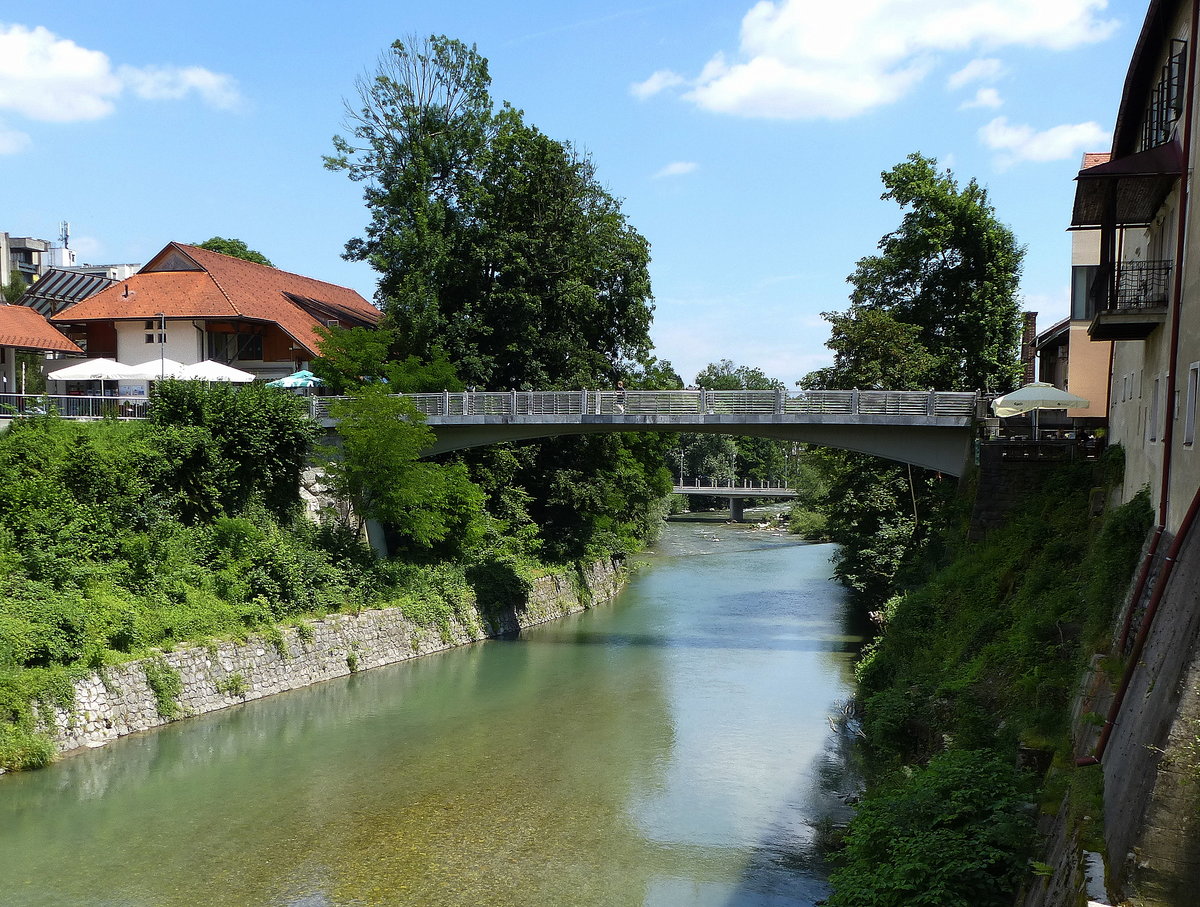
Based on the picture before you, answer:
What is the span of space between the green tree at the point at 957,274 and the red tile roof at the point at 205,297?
2172 centimetres

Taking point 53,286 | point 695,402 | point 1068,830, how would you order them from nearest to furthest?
1. point 1068,830
2. point 695,402
3. point 53,286

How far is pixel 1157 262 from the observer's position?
14219 millimetres

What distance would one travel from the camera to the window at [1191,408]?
1182cm

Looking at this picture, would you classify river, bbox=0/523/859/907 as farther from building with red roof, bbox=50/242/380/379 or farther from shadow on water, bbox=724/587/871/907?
building with red roof, bbox=50/242/380/379

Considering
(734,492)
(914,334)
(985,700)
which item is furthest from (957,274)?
(734,492)

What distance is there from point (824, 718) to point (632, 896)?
32.6 feet

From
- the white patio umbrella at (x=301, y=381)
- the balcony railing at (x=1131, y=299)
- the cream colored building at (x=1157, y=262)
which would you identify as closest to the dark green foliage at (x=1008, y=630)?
the cream colored building at (x=1157, y=262)

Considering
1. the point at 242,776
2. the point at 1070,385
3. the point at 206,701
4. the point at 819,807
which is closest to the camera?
the point at 819,807

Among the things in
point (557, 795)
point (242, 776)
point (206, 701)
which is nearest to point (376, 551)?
point (206, 701)

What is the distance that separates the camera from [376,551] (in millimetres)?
32125

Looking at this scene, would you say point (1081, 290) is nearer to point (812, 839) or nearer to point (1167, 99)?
point (1167, 99)

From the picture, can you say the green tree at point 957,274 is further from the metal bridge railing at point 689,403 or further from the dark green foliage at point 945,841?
Answer: the dark green foliage at point 945,841

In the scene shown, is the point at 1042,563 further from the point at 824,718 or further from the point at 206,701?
the point at 206,701

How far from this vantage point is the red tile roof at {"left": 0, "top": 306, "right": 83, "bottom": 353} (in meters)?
34.8
